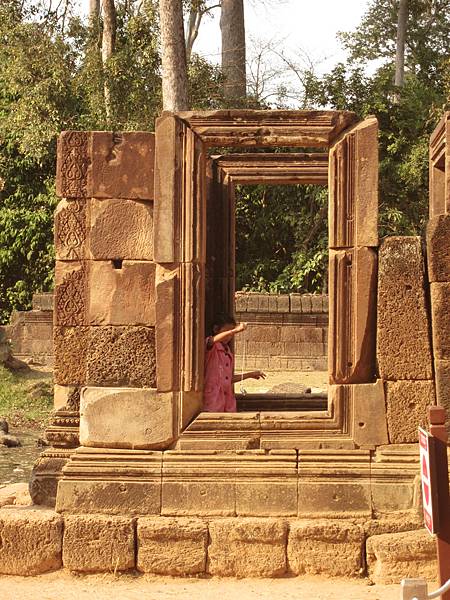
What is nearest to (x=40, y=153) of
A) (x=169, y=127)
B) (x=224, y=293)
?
(x=224, y=293)

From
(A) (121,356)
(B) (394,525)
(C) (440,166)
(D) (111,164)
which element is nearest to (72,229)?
(D) (111,164)

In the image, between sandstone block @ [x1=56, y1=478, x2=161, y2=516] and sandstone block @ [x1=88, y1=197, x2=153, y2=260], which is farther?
sandstone block @ [x1=88, y1=197, x2=153, y2=260]

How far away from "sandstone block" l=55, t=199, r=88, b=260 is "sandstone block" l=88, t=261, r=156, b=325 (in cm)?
18

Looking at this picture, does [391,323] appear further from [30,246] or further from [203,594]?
[30,246]

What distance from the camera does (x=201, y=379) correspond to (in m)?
7.14

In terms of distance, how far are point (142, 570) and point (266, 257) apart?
13.2 m

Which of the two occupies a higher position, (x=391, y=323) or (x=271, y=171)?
(x=271, y=171)

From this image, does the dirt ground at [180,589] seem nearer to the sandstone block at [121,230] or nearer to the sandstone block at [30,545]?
the sandstone block at [30,545]

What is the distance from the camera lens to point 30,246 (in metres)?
21.4

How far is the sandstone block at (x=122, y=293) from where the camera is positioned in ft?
23.3

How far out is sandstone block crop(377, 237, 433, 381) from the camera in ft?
22.7

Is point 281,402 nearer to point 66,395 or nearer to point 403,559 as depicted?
point 66,395

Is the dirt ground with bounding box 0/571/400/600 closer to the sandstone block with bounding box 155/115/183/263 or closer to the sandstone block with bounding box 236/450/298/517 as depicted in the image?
the sandstone block with bounding box 236/450/298/517

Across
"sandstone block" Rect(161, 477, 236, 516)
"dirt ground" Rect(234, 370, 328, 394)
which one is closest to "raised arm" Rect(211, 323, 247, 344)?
"sandstone block" Rect(161, 477, 236, 516)
